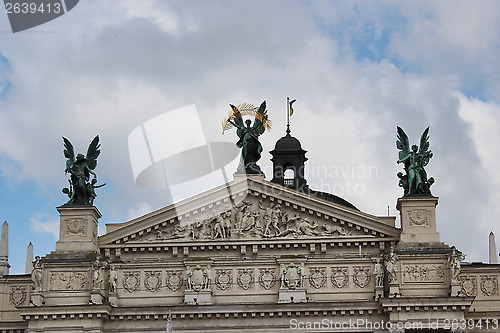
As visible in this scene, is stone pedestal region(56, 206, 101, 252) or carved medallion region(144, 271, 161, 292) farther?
stone pedestal region(56, 206, 101, 252)

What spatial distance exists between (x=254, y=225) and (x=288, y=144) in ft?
68.9

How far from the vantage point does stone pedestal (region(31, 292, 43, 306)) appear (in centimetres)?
5997

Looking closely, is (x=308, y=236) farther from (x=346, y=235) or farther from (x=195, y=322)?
(x=195, y=322)

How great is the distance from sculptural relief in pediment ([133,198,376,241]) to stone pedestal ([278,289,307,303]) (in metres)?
2.90

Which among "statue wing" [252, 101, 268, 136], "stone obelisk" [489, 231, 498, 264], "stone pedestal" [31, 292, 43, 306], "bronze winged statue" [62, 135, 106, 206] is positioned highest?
"statue wing" [252, 101, 268, 136]

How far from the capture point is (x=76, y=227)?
204 feet

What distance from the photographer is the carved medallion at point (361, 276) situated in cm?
6047

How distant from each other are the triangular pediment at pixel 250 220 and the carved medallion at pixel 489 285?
201 inches

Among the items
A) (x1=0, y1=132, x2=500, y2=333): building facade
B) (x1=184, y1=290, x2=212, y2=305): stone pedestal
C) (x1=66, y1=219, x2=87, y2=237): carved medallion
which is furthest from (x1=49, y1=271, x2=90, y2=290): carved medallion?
(x1=184, y1=290, x2=212, y2=305): stone pedestal

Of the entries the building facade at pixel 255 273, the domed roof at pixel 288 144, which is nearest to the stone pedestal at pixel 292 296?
the building facade at pixel 255 273

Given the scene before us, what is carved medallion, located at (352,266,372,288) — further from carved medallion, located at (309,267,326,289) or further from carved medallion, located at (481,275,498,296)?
carved medallion, located at (481,275,498,296)

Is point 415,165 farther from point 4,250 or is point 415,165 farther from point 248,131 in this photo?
point 4,250

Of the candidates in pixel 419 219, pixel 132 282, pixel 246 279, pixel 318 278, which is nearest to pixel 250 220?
pixel 246 279

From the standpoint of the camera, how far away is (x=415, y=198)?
200 ft
